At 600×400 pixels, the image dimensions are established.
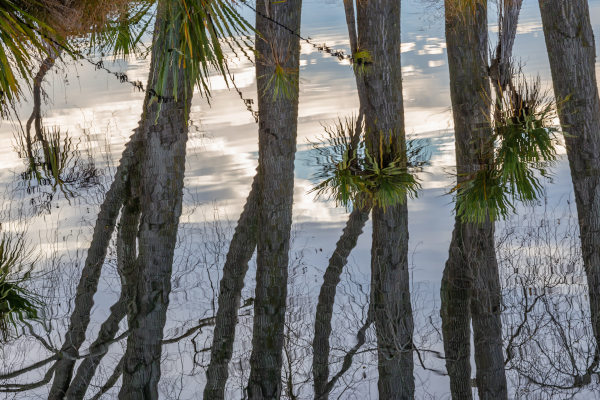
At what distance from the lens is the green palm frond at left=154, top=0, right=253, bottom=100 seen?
10.4 feet

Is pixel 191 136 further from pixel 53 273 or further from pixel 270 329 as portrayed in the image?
pixel 270 329

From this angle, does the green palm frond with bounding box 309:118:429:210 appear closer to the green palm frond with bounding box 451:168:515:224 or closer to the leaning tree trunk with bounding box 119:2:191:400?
the green palm frond with bounding box 451:168:515:224

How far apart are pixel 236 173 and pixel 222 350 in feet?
7.58

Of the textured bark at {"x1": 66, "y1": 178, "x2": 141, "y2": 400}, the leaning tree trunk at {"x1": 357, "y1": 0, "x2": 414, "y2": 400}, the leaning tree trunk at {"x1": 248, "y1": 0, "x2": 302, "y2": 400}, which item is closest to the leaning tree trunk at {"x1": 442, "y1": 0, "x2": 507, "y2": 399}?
the leaning tree trunk at {"x1": 357, "y1": 0, "x2": 414, "y2": 400}

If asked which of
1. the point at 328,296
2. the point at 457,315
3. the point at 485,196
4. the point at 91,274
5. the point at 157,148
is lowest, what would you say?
the point at 457,315

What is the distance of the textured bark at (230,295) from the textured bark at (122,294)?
893mm

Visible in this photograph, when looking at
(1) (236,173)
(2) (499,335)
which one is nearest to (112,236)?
(1) (236,173)

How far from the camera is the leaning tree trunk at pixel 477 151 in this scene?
4.93 meters

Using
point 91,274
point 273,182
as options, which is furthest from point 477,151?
point 91,274

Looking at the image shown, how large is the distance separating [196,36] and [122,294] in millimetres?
Answer: 3250

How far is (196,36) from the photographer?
132 inches

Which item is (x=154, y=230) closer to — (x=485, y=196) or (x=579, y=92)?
(x=485, y=196)

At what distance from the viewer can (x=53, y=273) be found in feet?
18.9

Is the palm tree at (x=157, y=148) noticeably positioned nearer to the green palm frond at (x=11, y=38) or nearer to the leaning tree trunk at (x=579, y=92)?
the green palm frond at (x=11, y=38)
